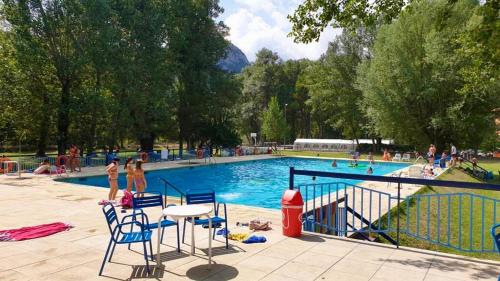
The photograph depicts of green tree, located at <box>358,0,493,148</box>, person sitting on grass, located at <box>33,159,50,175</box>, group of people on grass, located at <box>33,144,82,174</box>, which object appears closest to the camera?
person sitting on grass, located at <box>33,159,50,175</box>

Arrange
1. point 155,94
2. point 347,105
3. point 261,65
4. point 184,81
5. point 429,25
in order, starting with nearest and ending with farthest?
point 155,94
point 429,25
point 184,81
point 347,105
point 261,65

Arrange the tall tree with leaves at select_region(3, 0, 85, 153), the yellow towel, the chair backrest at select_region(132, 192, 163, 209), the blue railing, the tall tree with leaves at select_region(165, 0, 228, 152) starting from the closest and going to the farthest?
the chair backrest at select_region(132, 192, 163, 209) < the yellow towel < the blue railing < the tall tree with leaves at select_region(3, 0, 85, 153) < the tall tree with leaves at select_region(165, 0, 228, 152)

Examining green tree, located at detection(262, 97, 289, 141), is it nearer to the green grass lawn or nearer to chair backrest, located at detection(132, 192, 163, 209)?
the green grass lawn

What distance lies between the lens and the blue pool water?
19.8 metres

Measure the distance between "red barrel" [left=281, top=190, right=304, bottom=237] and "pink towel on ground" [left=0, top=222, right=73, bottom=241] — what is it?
5078 millimetres

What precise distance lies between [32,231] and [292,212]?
18.7 ft

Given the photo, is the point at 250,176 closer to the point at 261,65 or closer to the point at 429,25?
the point at 429,25

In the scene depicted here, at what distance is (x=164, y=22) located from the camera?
32.7 metres

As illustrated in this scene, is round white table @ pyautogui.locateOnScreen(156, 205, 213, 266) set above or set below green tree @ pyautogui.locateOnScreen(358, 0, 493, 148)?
below

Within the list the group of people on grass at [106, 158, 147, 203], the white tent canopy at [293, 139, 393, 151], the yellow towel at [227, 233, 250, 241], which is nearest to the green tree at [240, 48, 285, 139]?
the white tent canopy at [293, 139, 393, 151]

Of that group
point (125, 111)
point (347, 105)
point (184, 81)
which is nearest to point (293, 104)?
point (347, 105)

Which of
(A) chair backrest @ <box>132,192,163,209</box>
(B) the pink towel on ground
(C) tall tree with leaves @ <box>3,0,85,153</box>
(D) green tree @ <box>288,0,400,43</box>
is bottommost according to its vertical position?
(B) the pink towel on ground

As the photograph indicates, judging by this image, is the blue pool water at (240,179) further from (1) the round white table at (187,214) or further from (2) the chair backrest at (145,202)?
(1) the round white table at (187,214)

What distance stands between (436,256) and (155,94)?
28.3 meters
